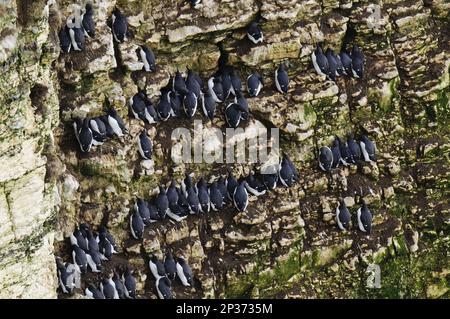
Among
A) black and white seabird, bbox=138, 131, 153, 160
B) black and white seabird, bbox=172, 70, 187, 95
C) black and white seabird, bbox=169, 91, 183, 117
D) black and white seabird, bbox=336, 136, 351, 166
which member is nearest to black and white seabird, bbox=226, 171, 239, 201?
black and white seabird, bbox=169, 91, 183, 117

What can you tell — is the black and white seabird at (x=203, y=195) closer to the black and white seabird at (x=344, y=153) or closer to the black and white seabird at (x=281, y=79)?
the black and white seabird at (x=281, y=79)

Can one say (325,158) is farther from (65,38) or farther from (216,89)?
(65,38)

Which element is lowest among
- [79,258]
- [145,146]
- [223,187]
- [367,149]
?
[367,149]

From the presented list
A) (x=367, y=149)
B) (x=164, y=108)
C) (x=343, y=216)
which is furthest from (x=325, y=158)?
(x=164, y=108)

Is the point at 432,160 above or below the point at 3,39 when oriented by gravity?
below

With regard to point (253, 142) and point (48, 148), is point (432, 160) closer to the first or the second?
point (253, 142)

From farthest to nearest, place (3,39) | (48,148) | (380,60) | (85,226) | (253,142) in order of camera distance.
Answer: (380,60) < (253,142) < (85,226) < (48,148) < (3,39)

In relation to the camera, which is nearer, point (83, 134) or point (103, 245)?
point (83, 134)

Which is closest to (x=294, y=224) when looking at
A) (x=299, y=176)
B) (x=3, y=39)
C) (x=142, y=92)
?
(x=299, y=176)
